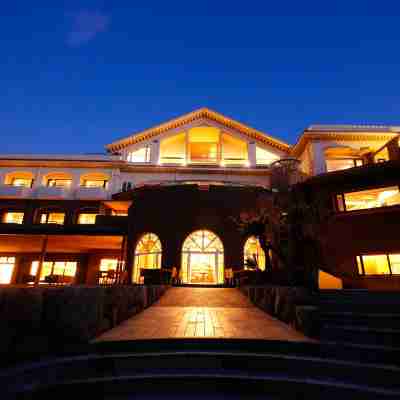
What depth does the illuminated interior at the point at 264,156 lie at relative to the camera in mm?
25078

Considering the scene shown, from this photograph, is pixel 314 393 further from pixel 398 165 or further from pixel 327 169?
pixel 327 169

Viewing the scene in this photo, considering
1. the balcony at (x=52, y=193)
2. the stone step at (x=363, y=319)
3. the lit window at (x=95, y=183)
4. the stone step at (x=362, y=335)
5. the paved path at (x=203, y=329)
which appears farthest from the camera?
the lit window at (x=95, y=183)

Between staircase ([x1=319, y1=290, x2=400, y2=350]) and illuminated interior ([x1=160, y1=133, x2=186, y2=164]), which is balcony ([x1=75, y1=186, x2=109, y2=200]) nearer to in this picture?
illuminated interior ([x1=160, y1=133, x2=186, y2=164])

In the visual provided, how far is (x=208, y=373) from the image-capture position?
3.48m

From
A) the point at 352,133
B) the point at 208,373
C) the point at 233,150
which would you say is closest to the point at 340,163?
the point at 352,133

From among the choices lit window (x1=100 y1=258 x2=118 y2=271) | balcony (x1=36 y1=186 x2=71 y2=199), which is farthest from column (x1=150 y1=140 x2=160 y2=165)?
lit window (x1=100 y1=258 x2=118 y2=271)

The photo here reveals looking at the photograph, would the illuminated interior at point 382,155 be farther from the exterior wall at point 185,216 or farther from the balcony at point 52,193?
the balcony at point 52,193

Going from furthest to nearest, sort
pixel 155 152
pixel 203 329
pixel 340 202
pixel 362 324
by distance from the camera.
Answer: pixel 155 152
pixel 340 202
pixel 203 329
pixel 362 324

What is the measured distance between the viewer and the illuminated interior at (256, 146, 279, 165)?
25078 mm

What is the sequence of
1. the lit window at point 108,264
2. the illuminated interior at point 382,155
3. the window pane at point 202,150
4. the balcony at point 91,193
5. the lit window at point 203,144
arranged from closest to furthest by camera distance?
1. the illuminated interior at point 382,155
2. the lit window at point 108,264
3. the balcony at point 91,193
4. the lit window at point 203,144
5. the window pane at point 202,150

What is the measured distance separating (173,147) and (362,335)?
23919 mm

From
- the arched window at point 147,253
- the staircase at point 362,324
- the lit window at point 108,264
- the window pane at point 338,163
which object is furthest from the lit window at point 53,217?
the window pane at point 338,163

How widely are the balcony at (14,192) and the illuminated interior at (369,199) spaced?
84.1 feet

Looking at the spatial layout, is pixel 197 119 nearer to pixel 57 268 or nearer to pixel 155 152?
pixel 155 152
